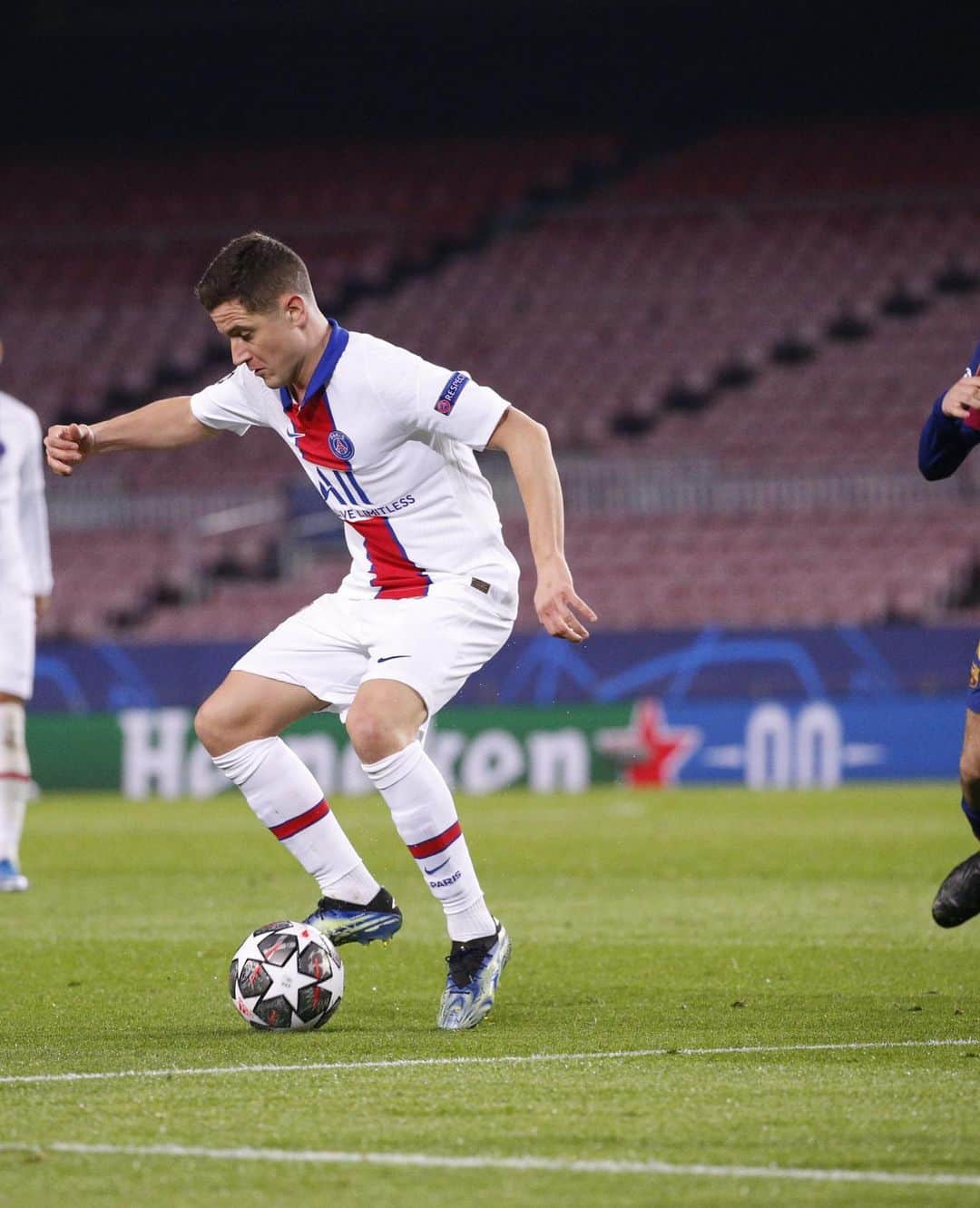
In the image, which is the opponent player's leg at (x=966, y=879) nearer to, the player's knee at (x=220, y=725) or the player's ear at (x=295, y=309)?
the player's knee at (x=220, y=725)

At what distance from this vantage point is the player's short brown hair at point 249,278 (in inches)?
233

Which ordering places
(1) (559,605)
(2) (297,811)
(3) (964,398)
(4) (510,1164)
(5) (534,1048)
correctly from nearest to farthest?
(4) (510,1164)
(5) (534,1048)
(1) (559,605)
(3) (964,398)
(2) (297,811)

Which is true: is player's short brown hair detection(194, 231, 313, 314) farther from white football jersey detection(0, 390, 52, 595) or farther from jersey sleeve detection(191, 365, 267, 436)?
white football jersey detection(0, 390, 52, 595)

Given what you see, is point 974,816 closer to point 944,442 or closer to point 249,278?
point 944,442

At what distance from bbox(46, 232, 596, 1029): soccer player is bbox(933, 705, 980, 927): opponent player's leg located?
132 centimetres

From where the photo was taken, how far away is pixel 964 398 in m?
5.78

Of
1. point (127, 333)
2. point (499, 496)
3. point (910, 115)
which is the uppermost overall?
point (910, 115)

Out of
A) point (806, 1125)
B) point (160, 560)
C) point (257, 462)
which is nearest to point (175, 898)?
point (806, 1125)

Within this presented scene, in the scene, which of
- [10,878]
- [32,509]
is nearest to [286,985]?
[10,878]

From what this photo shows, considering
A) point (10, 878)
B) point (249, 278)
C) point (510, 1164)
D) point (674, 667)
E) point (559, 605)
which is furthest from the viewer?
point (674, 667)

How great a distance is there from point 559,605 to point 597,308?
23.1 meters

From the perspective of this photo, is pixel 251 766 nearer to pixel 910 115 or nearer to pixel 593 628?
pixel 593 628

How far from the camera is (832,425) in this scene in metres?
24.9

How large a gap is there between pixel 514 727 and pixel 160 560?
7.65 m
